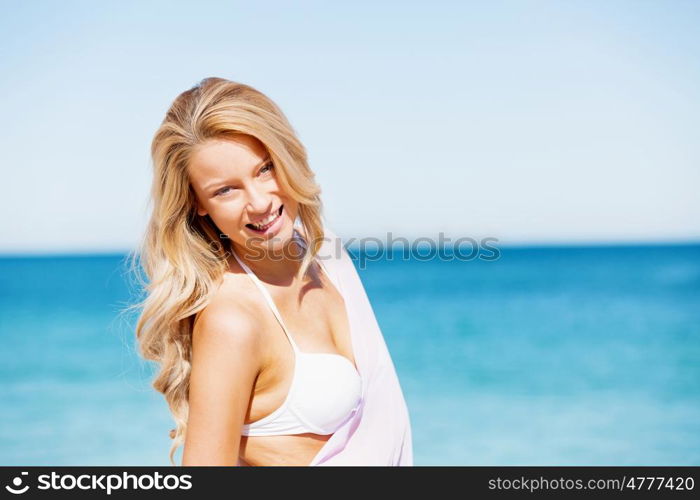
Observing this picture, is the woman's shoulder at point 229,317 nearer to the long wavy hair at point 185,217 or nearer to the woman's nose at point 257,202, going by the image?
the long wavy hair at point 185,217

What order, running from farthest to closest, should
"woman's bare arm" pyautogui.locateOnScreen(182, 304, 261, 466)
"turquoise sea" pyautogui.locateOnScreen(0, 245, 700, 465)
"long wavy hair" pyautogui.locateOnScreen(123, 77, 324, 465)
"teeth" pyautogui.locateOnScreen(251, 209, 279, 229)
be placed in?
"turquoise sea" pyautogui.locateOnScreen(0, 245, 700, 465)
"teeth" pyautogui.locateOnScreen(251, 209, 279, 229)
"long wavy hair" pyautogui.locateOnScreen(123, 77, 324, 465)
"woman's bare arm" pyautogui.locateOnScreen(182, 304, 261, 466)

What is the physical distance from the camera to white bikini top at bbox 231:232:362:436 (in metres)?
2.46

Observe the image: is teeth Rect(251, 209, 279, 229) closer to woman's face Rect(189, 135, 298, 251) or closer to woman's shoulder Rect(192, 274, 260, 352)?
woman's face Rect(189, 135, 298, 251)

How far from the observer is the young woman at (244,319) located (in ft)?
7.46

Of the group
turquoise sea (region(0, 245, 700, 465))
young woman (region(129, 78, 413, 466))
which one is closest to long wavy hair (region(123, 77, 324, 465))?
young woman (region(129, 78, 413, 466))

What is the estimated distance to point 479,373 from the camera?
15281 millimetres

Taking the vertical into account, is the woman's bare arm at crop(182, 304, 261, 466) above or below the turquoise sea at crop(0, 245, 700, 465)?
below

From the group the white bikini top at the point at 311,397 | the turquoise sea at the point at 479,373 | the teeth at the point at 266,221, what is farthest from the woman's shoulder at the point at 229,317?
the turquoise sea at the point at 479,373

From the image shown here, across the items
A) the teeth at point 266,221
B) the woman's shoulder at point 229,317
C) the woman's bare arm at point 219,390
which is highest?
the teeth at point 266,221

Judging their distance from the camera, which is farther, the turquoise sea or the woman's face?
the turquoise sea

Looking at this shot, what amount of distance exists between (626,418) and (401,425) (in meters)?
9.84

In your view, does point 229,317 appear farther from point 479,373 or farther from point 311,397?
point 479,373
